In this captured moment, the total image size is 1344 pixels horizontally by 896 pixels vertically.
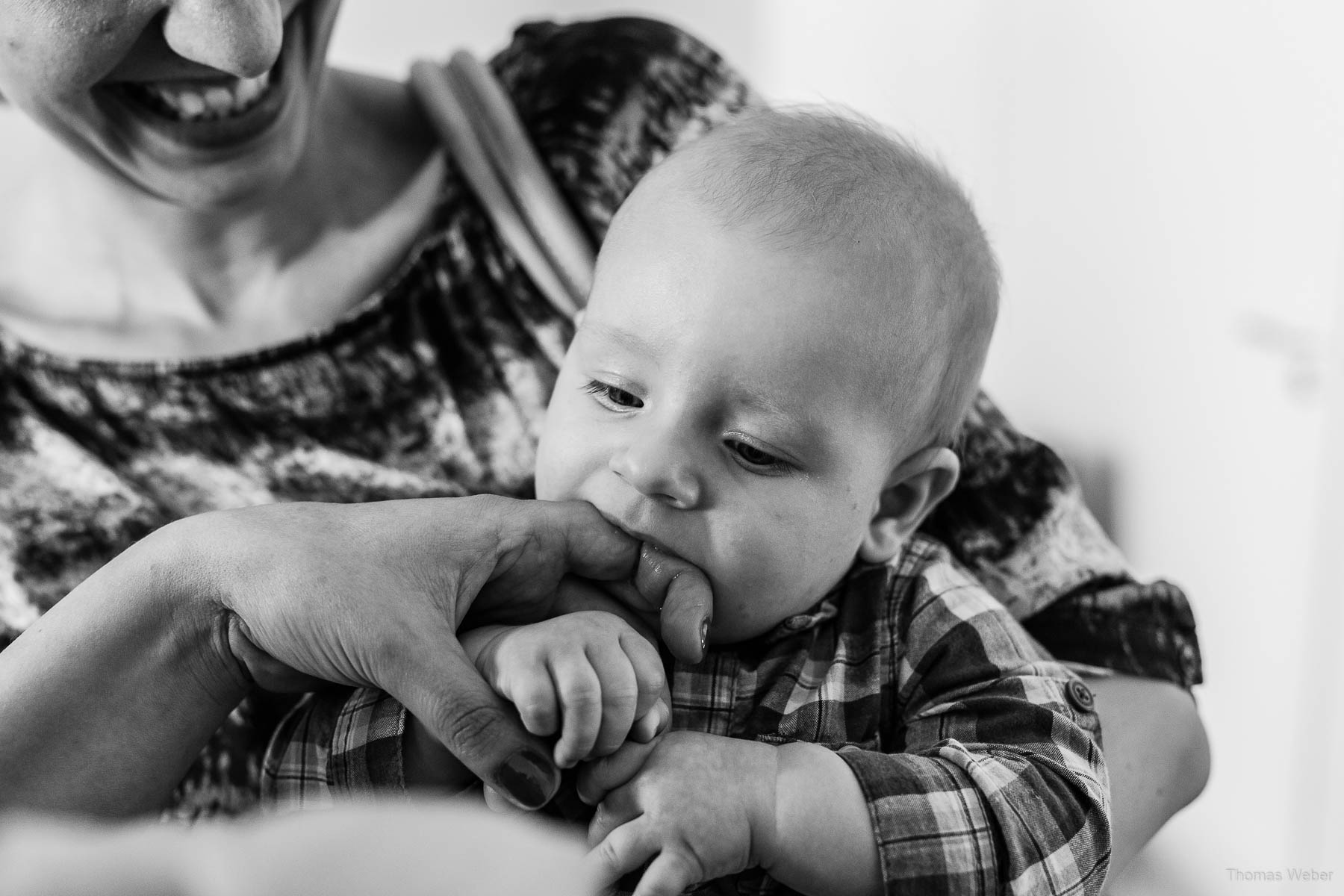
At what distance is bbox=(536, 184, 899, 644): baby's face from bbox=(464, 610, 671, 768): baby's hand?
119mm

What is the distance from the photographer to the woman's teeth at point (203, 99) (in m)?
1.14

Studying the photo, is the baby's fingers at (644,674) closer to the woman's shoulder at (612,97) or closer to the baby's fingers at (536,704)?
the baby's fingers at (536,704)

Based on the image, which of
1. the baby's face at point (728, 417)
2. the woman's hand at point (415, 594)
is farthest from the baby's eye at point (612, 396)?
the woman's hand at point (415, 594)

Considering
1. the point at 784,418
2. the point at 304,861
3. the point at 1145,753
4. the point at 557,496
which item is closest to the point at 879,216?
the point at 784,418

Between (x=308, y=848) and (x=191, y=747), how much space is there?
1.14ft

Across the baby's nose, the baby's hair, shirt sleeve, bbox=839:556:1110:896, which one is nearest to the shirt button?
shirt sleeve, bbox=839:556:1110:896

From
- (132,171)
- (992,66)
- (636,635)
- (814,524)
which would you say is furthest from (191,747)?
(992,66)

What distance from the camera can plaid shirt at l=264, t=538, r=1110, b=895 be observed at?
0.86 meters

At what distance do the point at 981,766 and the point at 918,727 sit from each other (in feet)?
0.30

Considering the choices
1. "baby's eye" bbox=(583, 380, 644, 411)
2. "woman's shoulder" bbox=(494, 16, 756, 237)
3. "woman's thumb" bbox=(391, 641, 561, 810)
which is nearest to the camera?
"woman's thumb" bbox=(391, 641, 561, 810)

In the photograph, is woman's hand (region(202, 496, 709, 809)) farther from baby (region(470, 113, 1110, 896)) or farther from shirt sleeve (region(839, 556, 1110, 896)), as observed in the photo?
shirt sleeve (region(839, 556, 1110, 896))

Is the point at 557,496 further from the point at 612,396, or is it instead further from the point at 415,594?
the point at 415,594

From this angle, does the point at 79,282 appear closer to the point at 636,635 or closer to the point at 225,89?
the point at 225,89

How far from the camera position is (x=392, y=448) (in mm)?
1202
